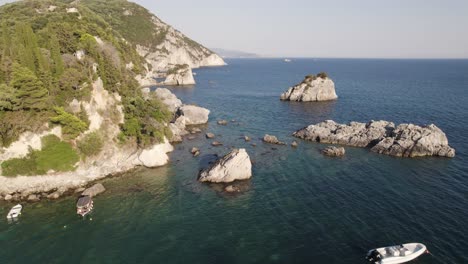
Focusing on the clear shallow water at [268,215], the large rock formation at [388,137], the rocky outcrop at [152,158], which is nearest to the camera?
the clear shallow water at [268,215]

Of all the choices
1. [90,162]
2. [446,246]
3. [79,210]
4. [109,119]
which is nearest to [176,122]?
[109,119]

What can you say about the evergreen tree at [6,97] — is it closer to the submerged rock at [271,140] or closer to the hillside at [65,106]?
the hillside at [65,106]

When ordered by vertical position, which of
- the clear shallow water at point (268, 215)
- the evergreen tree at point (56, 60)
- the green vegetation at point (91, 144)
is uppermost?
the evergreen tree at point (56, 60)

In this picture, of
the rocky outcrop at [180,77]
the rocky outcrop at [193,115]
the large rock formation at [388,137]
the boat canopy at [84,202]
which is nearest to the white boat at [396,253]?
the large rock formation at [388,137]

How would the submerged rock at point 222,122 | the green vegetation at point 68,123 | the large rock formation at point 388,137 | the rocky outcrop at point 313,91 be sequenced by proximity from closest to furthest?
the green vegetation at point 68,123 < the large rock formation at point 388,137 < the submerged rock at point 222,122 < the rocky outcrop at point 313,91

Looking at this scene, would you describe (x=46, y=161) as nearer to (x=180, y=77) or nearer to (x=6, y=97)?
(x=6, y=97)

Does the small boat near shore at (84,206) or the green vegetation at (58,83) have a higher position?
the green vegetation at (58,83)
